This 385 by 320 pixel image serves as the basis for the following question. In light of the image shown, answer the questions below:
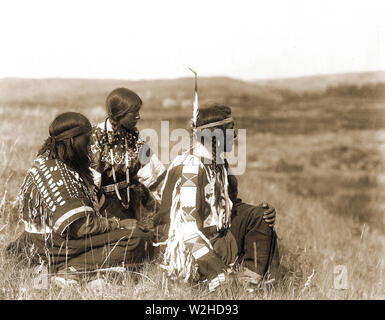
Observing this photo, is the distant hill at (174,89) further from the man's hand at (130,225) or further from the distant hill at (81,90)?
the man's hand at (130,225)

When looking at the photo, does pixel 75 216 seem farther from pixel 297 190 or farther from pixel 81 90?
→ pixel 297 190

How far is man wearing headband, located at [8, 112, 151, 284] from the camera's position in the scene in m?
3.65

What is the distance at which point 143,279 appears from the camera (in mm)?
3871

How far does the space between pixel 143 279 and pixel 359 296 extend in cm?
177

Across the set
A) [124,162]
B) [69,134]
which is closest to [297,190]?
[124,162]

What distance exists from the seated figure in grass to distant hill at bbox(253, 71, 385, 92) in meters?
5.48

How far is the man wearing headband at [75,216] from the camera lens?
12.0 ft

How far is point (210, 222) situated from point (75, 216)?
934 millimetres

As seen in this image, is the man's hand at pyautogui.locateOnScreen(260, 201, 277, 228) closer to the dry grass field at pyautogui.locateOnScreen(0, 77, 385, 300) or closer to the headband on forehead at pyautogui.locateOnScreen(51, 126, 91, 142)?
the dry grass field at pyautogui.locateOnScreen(0, 77, 385, 300)

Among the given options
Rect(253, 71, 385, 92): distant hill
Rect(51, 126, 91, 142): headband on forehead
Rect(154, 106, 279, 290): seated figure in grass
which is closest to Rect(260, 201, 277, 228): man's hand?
Rect(154, 106, 279, 290): seated figure in grass

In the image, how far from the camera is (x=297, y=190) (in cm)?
902

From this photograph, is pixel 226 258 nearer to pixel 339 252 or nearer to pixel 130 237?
pixel 130 237
